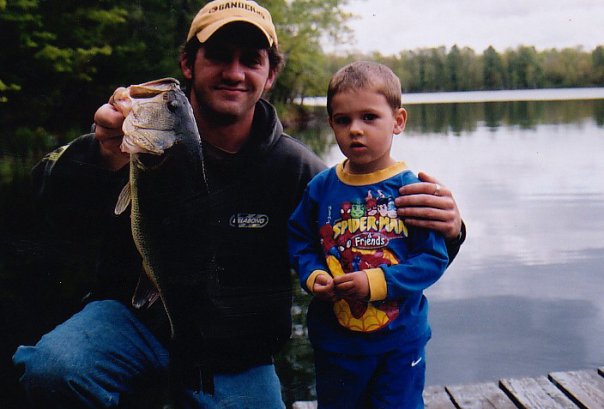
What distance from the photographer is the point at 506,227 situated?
1159cm

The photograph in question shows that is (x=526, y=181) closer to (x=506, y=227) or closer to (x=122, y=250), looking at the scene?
(x=506, y=227)

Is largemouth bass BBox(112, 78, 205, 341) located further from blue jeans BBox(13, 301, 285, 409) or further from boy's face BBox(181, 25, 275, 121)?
boy's face BBox(181, 25, 275, 121)

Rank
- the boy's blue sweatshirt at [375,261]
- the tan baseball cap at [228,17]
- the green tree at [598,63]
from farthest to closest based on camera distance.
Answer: the green tree at [598,63] < the tan baseball cap at [228,17] < the boy's blue sweatshirt at [375,261]

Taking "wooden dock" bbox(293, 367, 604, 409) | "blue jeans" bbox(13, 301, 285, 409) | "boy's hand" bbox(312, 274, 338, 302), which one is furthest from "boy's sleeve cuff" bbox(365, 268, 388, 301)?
"wooden dock" bbox(293, 367, 604, 409)

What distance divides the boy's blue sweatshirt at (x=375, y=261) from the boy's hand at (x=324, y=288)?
37 millimetres

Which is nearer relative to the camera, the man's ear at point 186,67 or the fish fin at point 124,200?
the fish fin at point 124,200

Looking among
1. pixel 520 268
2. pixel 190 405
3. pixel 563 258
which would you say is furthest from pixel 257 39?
pixel 563 258

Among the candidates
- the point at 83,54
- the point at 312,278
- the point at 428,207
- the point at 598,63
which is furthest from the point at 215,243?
the point at 598,63

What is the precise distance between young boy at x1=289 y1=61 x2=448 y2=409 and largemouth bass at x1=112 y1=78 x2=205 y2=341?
0.48 meters

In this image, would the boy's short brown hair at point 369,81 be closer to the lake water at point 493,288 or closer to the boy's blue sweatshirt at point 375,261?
the boy's blue sweatshirt at point 375,261

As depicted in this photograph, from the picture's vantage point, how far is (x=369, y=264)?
2641 mm

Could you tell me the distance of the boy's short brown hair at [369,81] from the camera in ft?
8.61

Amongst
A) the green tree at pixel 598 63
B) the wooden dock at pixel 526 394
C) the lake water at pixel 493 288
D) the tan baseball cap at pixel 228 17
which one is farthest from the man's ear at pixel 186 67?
the green tree at pixel 598 63

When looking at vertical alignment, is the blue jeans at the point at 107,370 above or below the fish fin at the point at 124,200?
below
